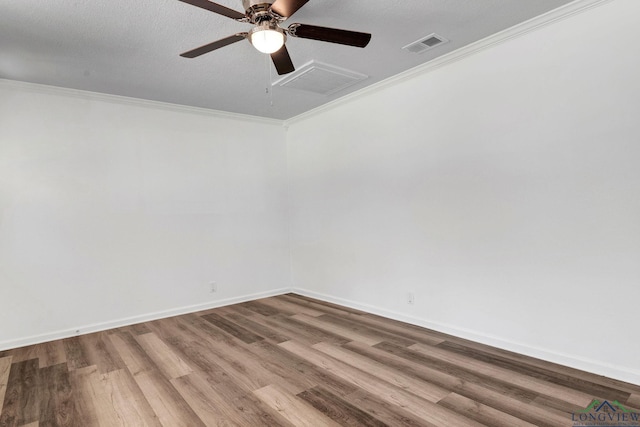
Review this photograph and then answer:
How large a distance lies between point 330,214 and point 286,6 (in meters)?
3.01

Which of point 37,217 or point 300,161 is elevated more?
point 300,161

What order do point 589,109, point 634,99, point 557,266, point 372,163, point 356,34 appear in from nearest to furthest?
1. point 356,34
2. point 634,99
3. point 589,109
4. point 557,266
5. point 372,163

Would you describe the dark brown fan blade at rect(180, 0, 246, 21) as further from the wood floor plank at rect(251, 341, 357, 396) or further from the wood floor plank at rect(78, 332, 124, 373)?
the wood floor plank at rect(78, 332, 124, 373)

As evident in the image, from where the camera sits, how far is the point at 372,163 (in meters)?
4.00

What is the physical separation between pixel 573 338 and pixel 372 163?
2427 mm

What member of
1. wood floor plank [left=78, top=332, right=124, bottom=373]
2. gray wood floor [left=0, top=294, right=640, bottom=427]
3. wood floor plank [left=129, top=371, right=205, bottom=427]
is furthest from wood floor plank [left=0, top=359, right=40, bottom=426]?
wood floor plank [left=129, top=371, right=205, bottom=427]

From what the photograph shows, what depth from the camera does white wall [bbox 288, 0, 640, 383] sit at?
2.32 m

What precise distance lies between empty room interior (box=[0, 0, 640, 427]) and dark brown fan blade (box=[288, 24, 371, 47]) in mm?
20

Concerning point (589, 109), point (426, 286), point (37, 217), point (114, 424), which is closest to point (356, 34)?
point (589, 109)

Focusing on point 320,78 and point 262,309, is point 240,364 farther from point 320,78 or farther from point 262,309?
point 320,78

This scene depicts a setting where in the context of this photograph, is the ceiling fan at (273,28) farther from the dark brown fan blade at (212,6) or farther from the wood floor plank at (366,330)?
the wood floor plank at (366,330)

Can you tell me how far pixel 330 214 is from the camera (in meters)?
4.62

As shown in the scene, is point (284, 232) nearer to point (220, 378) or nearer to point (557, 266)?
point (220, 378)

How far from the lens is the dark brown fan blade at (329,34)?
1990mm
